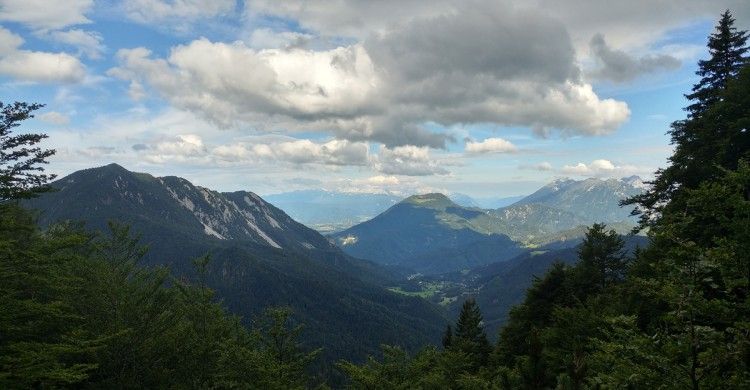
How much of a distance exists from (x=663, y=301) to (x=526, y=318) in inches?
1038

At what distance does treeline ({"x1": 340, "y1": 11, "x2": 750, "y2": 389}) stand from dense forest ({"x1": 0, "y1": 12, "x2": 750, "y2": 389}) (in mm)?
75

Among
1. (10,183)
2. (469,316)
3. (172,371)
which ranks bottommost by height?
(469,316)

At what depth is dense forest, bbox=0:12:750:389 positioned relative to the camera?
994cm

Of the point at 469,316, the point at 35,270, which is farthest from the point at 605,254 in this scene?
the point at 35,270

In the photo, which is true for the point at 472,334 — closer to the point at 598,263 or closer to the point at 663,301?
the point at 598,263

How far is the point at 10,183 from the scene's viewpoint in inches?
813

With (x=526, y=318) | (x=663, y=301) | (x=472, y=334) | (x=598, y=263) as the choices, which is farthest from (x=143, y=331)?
(x=472, y=334)

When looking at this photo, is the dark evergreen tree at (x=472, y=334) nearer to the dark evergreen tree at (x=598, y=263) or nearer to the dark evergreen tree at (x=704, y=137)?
the dark evergreen tree at (x=598, y=263)

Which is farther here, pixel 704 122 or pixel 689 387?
pixel 704 122

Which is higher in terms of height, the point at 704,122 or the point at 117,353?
the point at 704,122

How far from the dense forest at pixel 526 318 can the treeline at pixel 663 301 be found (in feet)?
0.25

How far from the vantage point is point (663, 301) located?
74.2 ft

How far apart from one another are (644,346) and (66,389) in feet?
92.5

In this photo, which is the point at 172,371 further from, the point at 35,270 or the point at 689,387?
the point at 689,387
